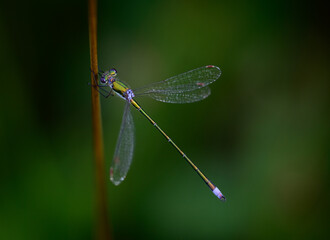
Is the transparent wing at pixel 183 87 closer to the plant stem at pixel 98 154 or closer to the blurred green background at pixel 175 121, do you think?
the blurred green background at pixel 175 121

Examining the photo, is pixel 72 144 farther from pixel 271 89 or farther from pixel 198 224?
pixel 271 89

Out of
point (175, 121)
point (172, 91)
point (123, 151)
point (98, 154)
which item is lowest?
point (98, 154)

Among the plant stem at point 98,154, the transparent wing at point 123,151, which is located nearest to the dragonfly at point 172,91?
the transparent wing at point 123,151

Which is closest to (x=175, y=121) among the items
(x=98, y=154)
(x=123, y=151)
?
(x=123, y=151)

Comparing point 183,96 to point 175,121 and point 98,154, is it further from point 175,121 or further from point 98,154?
point 98,154

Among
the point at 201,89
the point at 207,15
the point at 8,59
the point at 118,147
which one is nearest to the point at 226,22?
the point at 207,15

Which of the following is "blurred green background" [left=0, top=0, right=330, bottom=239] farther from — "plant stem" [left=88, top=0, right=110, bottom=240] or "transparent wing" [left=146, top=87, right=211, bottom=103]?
"plant stem" [left=88, top=0, right=110, bottom=240]
